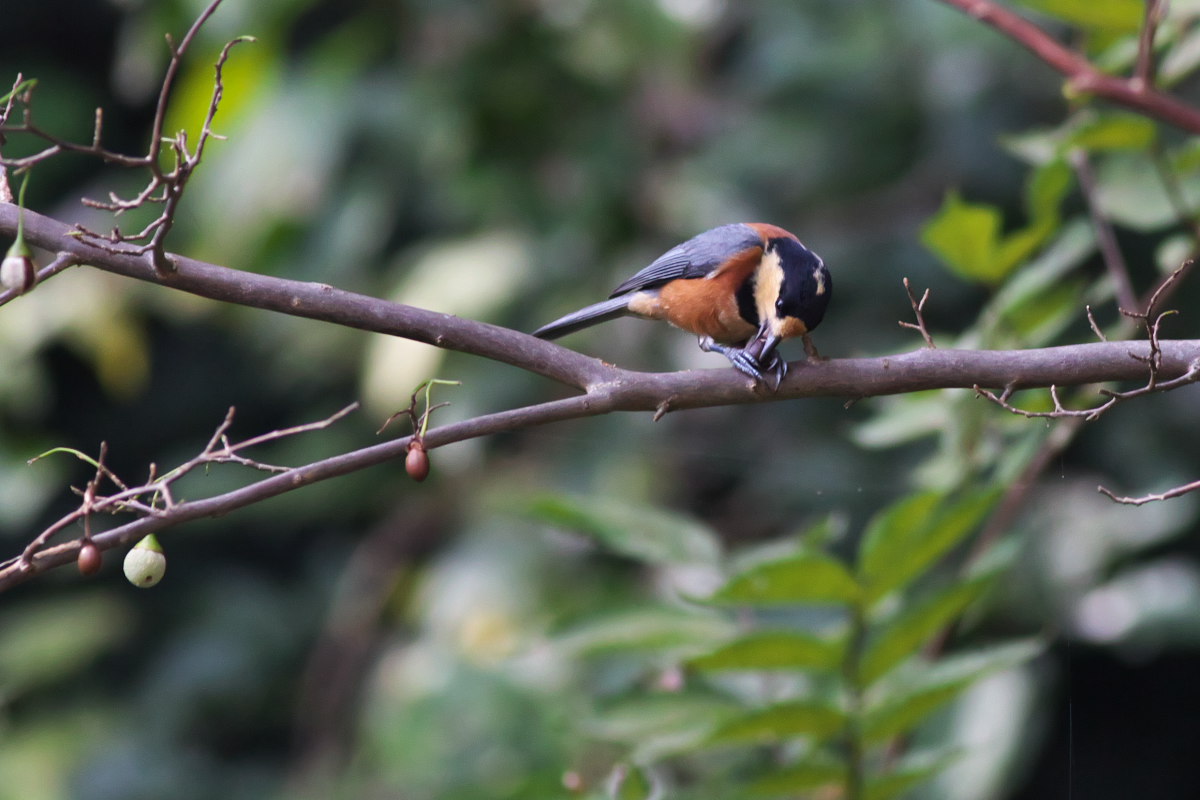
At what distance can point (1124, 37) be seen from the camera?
6.89 feet

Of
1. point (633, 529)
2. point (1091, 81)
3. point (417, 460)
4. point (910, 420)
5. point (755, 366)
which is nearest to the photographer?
point (417, 460)

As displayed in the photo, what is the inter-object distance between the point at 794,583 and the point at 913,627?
22 centimetres

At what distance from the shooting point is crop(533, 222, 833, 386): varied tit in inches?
67.9

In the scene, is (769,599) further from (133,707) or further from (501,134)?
(133,707)

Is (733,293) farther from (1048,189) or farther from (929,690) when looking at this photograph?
(929,690)

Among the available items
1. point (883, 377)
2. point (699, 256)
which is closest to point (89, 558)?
point (883, 377)

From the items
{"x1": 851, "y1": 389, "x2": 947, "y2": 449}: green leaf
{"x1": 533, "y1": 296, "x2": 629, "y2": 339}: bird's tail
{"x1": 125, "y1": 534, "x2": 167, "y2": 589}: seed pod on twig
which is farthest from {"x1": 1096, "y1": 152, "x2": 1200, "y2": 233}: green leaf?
{"x1": 125, "y1": 534, "x2": 167, "y2": 589}: seed pod on twig

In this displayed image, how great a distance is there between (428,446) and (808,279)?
80cm

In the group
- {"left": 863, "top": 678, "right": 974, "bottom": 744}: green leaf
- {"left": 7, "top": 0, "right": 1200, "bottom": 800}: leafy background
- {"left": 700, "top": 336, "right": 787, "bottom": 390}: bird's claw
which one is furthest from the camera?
{"left": 7, "top": 0, "right": 1200, "bottom": 800}: leafy background

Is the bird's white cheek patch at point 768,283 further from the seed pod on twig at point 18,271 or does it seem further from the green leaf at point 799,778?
the seed pod on twig at point 18,271

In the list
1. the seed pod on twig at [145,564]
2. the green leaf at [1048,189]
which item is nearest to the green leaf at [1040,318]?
the green leaf at [1048,189]

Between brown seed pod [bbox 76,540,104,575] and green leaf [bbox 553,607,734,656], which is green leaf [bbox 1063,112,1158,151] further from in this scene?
brown seed pod [bbox 76,540,104,575]

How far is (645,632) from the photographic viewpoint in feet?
6.13

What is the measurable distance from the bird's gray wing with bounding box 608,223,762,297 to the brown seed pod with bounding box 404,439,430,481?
99cm
